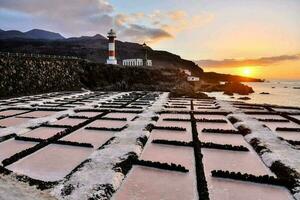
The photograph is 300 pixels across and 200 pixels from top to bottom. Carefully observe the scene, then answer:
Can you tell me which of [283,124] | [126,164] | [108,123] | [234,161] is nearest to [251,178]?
[234,161]

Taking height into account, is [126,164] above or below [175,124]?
below

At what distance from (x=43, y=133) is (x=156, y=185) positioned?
440 centimetres

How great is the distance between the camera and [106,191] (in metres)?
3.98

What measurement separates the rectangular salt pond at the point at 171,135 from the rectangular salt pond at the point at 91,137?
1.14m

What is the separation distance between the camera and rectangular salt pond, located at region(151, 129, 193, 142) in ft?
22.9

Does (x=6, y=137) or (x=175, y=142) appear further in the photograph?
(x=6, y=137)

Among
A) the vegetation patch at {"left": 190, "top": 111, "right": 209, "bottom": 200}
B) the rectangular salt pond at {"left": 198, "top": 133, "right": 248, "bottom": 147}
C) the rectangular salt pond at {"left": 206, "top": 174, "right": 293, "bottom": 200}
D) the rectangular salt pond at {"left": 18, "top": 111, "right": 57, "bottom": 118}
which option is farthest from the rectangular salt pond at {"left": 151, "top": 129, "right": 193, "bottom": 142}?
the rectangular salt pond at {"left": 18, "top": 111, "right": 57, "bottom": 118}

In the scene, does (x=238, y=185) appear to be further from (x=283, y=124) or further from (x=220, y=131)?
(x=283, y=124)

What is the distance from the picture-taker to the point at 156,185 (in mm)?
4281

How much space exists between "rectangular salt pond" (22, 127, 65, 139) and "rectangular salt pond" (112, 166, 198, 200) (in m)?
3.36

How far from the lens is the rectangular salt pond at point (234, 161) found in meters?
4.95

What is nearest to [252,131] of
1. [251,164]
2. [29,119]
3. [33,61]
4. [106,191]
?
[251,164]

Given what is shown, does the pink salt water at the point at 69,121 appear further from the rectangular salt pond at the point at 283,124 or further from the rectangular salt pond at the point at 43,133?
the rectangular salt pond at the point at 283,124

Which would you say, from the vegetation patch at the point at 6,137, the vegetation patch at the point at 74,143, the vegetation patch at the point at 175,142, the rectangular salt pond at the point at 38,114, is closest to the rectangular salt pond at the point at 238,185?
the vegetation patch at the point at 175,142
